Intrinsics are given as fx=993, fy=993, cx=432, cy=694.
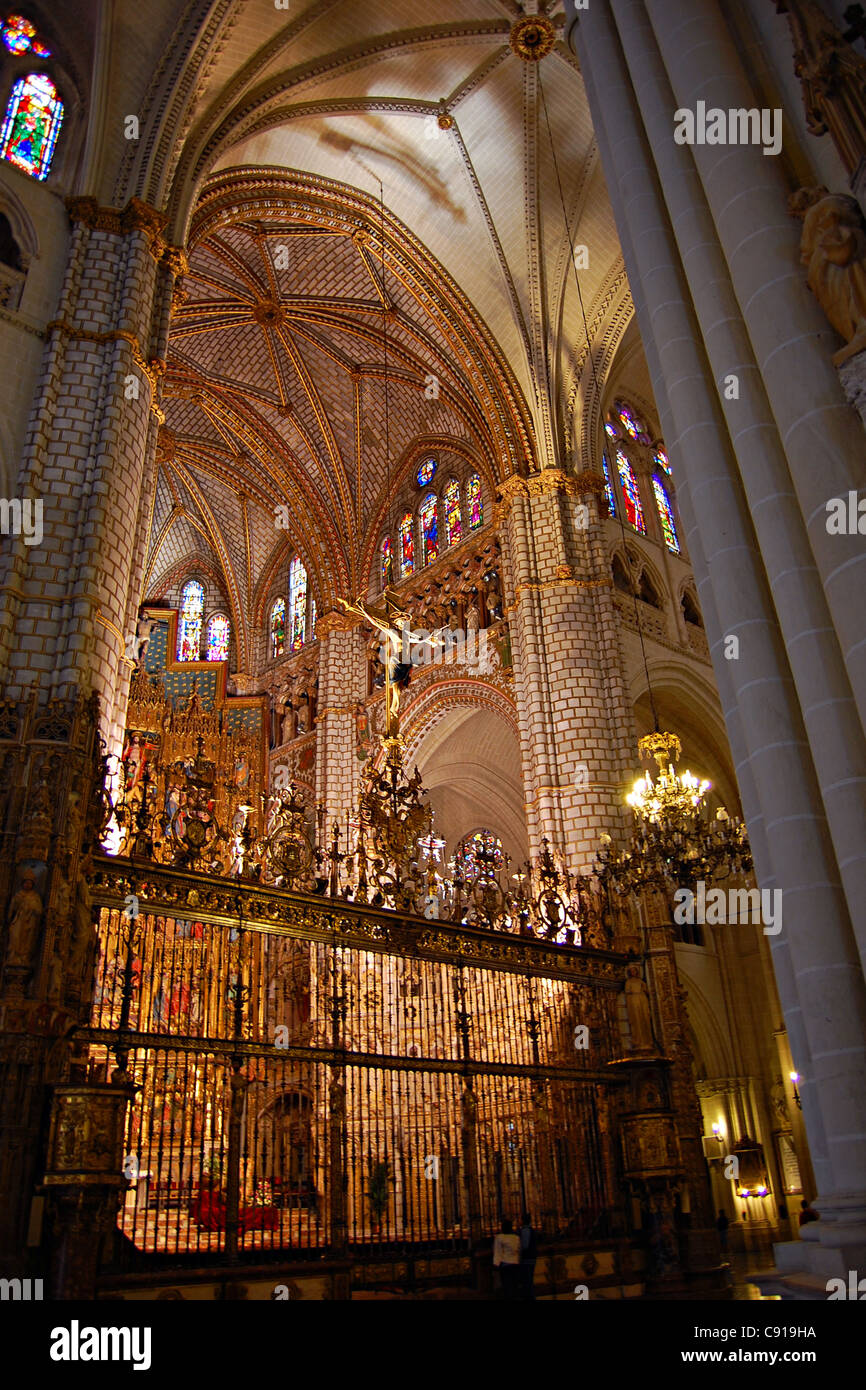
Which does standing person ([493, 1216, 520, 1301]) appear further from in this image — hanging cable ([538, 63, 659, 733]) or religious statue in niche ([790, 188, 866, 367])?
hanging cable ([538, 63, 659, 733])

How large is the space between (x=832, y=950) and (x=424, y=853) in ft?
61.1

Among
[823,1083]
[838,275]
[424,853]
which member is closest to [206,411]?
[424,853]

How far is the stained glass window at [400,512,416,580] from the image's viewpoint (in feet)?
75.9

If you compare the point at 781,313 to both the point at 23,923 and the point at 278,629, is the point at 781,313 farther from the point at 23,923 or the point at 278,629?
the point at 278,629

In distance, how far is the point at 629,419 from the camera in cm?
2278

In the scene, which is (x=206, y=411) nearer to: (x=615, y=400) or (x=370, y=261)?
(x=370, y=261)

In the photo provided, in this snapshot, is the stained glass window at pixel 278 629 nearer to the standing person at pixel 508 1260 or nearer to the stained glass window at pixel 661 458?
the stained glass window at pixel 661 458

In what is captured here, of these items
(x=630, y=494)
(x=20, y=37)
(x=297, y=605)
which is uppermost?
(x=20, y=37)

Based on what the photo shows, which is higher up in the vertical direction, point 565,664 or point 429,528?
point 429,528

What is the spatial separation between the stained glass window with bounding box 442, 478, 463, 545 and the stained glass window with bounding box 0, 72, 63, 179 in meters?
10.9

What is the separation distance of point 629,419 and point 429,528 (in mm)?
5216

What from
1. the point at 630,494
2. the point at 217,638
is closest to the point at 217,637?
the point at 217,638
